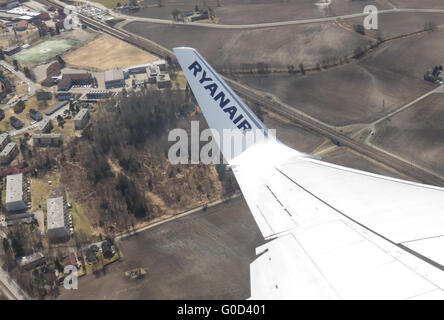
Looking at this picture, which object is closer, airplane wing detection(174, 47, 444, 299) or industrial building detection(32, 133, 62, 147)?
airplane wing detection(174, 47, 444, 299)

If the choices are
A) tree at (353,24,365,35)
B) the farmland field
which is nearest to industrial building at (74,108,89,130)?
the farmland field

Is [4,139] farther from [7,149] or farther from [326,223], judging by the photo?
[326,223]

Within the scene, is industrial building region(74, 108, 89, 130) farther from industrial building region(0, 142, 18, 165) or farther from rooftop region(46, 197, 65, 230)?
rooftop region(46, 197, 65, 230)

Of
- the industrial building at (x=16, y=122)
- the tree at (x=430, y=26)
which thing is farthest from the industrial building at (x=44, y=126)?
the tree at (x=430, y=26)

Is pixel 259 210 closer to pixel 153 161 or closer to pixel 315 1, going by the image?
pixel 153 161

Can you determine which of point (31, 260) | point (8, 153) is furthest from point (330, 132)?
point (8, 153)

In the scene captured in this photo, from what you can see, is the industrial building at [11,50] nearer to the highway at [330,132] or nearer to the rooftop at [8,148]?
the highway at [330,132]

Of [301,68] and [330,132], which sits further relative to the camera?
[301,68]
